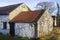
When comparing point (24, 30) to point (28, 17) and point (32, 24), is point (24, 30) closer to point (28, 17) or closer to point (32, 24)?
point (32, 24)

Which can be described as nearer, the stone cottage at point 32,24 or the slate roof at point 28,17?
the stone cottage at point 32,24

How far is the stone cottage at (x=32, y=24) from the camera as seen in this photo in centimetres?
3547

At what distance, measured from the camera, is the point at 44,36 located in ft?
120

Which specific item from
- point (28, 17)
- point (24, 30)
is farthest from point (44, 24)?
point (24, 30)

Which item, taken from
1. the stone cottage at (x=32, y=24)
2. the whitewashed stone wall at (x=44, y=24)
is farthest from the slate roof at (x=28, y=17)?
the whitewashed stone wall at (x=44, y=24)

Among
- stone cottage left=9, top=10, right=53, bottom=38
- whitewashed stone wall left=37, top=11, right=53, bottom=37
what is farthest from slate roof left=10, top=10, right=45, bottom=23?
whitewashed stone wall left=37, top=11, right=53, bottom=37

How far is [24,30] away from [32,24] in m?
2.31

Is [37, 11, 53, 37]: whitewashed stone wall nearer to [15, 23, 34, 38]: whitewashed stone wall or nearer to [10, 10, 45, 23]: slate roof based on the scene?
[10, 10, 45, 23]: slate roof

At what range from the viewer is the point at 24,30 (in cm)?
3669

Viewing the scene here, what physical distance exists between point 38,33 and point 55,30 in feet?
20.1

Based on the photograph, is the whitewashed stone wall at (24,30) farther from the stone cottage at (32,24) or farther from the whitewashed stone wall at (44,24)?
the whitewashed stone wall at (44,24)

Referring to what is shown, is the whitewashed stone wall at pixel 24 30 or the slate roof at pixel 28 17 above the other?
the slate roof at pixel 28 17

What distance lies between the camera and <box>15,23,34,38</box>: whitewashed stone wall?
35.6 m

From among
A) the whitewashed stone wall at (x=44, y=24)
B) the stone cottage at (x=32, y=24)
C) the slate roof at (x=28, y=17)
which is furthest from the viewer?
the slate roof at (x=28, y=17)
